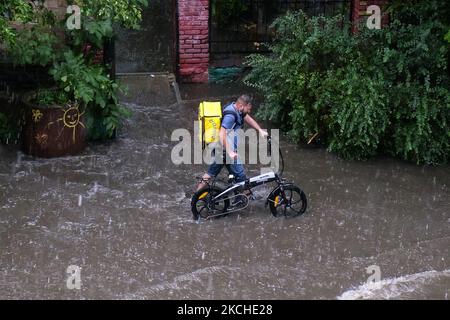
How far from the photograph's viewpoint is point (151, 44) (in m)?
15.0

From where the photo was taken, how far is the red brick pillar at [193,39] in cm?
1286

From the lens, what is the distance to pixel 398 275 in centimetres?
733

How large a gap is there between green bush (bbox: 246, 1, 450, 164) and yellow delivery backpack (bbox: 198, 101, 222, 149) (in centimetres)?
236

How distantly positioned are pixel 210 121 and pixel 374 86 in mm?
2908

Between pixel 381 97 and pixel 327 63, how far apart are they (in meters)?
1.08

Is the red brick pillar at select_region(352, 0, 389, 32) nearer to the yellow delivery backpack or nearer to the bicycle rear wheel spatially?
the bicycle rear wheel

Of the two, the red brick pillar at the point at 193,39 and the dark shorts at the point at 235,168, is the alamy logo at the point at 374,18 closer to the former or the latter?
the red brick pillar at the point at 193,39

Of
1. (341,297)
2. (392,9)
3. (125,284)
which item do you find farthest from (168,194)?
(392,9)

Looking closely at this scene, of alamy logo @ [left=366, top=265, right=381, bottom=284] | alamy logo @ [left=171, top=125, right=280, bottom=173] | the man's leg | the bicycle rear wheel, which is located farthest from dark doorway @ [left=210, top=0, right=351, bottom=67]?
alamy logo @ [left=366, top=265, right=381, bottom=284]

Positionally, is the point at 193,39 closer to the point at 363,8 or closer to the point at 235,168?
the point at 363,8

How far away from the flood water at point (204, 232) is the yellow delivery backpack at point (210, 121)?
3.30 feet

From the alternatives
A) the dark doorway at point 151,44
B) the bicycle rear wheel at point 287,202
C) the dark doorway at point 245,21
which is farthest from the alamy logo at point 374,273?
the dark doorway at point 151,44

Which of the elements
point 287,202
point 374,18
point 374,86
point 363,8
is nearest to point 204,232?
point 287,202

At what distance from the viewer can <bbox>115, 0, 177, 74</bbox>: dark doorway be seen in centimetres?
1380
